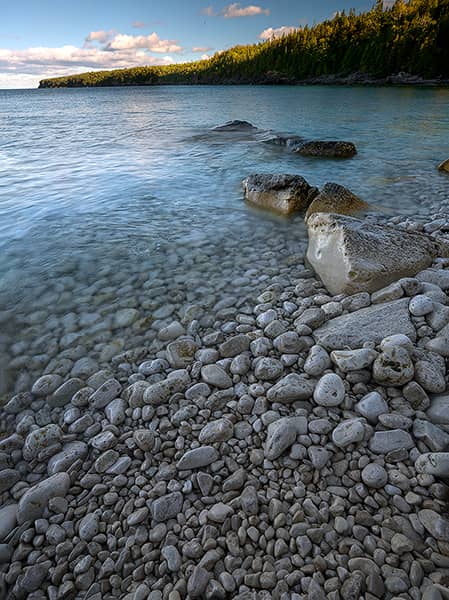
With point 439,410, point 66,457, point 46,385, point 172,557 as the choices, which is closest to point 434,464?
point 439,410

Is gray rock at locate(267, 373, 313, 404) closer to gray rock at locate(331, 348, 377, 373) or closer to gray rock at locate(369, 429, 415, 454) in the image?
gray rock at locate(331, 348, 377, 373)

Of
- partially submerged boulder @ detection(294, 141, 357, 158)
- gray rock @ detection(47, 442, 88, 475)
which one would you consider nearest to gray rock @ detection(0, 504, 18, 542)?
gray rock @ detection(47, 442, 88, 475)

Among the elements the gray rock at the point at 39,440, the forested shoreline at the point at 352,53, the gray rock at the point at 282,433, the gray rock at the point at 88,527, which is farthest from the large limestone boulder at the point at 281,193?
the forested shoreline at the point at 352,53

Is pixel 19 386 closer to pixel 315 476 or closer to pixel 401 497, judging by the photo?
pixel 315 476

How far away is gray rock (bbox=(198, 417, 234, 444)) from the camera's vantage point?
2.13 m

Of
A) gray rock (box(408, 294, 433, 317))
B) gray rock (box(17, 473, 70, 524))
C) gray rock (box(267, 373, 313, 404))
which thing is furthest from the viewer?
gray rock (box(408, 294, 433, 317))

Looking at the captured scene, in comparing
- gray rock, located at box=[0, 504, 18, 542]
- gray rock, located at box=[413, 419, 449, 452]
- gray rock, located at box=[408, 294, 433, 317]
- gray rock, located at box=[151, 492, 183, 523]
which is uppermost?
gray rock, located at box=[408, 294, 433, 317]

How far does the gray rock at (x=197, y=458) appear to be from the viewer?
2000mm

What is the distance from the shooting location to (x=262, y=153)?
12.0m

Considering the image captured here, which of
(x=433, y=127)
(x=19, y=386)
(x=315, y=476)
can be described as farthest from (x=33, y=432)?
(x=433, y=127)

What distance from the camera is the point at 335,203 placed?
5.78m

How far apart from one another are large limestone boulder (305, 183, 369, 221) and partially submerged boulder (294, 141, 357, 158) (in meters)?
5.27

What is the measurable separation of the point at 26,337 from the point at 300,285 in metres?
2.78

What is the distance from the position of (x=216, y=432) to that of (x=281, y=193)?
5080mm
